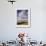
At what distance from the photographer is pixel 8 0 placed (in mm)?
5797

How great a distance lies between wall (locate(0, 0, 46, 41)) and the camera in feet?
19.1

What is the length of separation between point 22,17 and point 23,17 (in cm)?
4

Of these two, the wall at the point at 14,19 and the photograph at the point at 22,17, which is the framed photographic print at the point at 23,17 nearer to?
the photograph at the point at 22,17

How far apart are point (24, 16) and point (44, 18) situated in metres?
0.89

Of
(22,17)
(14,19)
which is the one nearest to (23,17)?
(22,17)

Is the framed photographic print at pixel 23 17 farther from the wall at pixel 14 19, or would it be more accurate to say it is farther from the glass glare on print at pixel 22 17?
the wall at pixel 14 19

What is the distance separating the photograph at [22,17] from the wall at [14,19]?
174 millimetres

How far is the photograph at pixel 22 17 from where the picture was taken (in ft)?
19.1

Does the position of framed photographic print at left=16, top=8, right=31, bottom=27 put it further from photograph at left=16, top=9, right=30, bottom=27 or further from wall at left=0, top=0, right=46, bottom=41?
wall at left=0, top=0, right=46, bottom=41

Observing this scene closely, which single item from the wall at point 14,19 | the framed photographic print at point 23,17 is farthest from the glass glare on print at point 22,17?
the wall at point 14,19

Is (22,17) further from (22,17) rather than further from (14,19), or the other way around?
(14,19)

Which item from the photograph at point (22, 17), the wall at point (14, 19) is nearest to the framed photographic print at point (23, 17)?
the photograph at point (22, 17)

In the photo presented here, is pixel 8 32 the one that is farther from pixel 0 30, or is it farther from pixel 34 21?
pixel 34 21

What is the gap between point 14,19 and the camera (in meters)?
5.84
